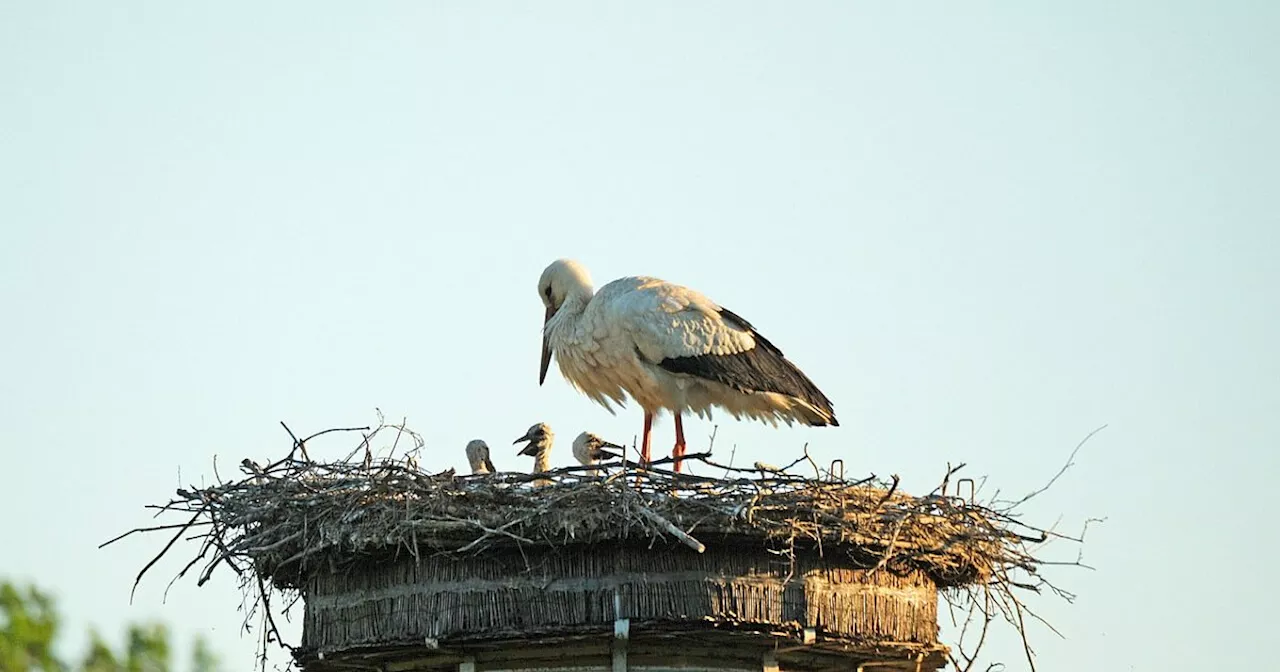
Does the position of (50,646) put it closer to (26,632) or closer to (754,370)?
(26,632)

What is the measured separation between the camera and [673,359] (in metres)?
12.1

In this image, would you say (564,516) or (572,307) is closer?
(564,516)

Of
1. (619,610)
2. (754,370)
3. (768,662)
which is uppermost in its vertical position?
(754,370)

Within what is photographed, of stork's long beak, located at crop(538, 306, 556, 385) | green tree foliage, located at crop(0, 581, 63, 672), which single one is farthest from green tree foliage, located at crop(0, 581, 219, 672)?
stork's long beak, located at crop(538, 306, 556, 385)

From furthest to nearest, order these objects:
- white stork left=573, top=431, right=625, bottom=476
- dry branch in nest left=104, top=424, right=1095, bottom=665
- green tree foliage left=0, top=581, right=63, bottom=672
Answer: green tree foliage left=0, top=581, right=63, bottom=672, white stork left=573, top=431, right=625, bottom=476, dry branch in nest left=104, top=424, right=1095, bottom=665

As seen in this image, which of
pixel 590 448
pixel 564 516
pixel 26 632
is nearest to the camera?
pixel 564 516

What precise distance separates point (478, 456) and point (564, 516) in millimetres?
2611

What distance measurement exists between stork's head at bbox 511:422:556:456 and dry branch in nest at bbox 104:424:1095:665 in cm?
201

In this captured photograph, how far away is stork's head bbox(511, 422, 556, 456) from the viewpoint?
475 inches

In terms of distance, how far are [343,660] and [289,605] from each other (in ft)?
1.47

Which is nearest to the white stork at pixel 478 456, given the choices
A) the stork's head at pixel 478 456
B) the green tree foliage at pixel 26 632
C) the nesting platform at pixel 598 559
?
the stork's head at pixel 478 456

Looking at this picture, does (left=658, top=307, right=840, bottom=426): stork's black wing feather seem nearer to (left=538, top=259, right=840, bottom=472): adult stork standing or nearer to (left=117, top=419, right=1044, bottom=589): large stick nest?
(left=538, top=259, right=840, bottom=472): adult stork standing

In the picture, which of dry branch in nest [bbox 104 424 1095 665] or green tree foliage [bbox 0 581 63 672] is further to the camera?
green tree foliage [bbox 0 581 63 672]

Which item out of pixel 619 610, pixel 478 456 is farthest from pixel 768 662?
pixel 478 456
